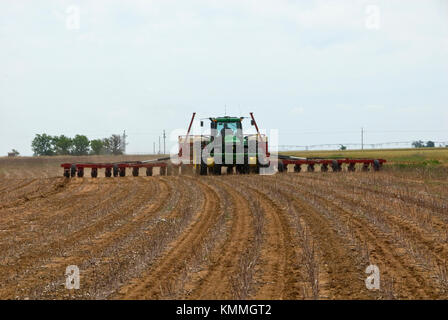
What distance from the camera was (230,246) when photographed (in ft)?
Result: 22.4

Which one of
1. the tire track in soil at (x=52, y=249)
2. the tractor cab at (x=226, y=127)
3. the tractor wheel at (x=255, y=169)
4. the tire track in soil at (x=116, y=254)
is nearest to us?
the tire track in soil at (x=116, y=254)

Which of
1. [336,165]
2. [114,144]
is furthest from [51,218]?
[114,144]

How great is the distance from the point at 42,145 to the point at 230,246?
101 m

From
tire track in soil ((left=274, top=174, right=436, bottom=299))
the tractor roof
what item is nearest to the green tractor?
Answer: the tractor roof

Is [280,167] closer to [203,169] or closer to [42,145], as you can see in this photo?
[203,169]

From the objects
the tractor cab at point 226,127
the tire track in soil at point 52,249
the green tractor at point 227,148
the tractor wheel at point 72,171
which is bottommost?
the tire track in soil at point 52,249

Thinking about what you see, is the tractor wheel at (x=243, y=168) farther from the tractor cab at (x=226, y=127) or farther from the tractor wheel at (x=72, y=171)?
the tractor wheel at (x=72, y=171)

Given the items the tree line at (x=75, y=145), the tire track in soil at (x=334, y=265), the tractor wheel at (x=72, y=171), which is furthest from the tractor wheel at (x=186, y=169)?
the tree line at (x=75, y=145)

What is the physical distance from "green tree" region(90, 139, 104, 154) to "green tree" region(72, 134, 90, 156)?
1.26 metres

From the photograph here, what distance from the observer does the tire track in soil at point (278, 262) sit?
477 centimetres

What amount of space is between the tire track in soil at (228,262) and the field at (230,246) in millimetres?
13
